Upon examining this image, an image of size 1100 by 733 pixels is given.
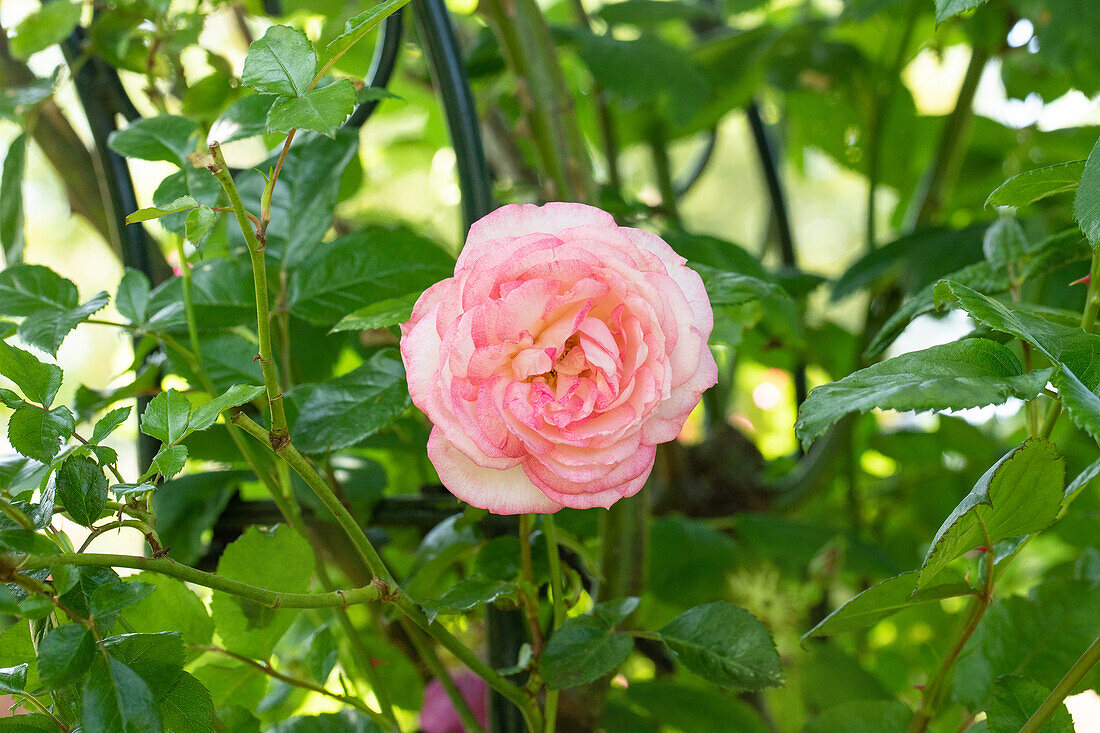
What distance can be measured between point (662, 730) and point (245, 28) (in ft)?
1.88

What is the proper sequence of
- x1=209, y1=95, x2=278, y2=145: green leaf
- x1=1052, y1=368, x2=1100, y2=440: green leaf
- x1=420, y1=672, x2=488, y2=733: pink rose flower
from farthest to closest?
x1=420, y1=672, x2=488, y2=733: pink rose flower
x1=209, y1=95, x2=278, y2=145: green leaf
x1=1052, y1=368, x2=1100, y2=440: green leaf

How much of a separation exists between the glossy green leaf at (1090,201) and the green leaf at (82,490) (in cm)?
23

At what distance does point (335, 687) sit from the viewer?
1.98ft

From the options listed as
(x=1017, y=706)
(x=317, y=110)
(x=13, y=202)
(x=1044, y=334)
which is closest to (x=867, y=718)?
(x=1017, y=706)

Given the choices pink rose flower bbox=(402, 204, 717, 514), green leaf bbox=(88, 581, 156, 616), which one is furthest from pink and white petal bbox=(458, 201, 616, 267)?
green leaf bbox=(88, 581, 156, 616)

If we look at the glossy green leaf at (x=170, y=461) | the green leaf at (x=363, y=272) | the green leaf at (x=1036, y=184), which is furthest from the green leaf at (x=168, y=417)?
the green leaf at (x=1036, y=184)

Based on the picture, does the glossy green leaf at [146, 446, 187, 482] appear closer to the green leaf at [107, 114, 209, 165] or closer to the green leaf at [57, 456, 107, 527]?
the green leaf at [57, 456, 107, 527]

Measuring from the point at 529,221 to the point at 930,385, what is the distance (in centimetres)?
10

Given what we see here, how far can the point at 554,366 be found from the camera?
206mm

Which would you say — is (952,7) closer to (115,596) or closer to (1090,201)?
(1090,201)

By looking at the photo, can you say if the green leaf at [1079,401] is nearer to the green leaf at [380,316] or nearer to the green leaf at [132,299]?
the green leaf at [380,316]

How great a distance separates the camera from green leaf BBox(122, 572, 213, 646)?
0.86 ft

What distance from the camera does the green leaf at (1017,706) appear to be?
237 mm

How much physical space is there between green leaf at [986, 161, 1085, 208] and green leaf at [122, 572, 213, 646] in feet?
0.84
